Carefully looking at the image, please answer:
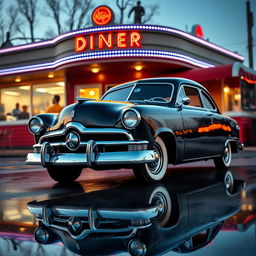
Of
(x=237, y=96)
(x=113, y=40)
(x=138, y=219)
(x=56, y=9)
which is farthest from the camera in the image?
(x=56, y=9)

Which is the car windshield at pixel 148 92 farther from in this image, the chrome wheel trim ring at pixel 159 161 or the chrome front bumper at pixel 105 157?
the chrome front bumper at pixel 105 157

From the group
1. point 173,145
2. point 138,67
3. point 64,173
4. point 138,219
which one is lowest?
point 138,219

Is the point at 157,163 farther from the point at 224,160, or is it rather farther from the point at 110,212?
the point at 224,160

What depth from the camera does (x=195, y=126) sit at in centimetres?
620

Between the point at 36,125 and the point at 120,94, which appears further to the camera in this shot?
the point at 120,94

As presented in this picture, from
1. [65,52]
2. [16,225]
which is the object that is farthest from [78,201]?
[65,52]

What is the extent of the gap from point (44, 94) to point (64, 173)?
49.2 feet

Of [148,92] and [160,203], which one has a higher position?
[148,92]

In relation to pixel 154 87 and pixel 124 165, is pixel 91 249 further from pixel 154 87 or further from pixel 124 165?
pixel 154 87

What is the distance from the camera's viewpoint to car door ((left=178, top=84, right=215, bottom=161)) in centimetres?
592

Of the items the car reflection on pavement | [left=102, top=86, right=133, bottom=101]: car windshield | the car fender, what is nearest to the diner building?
[left=102, top=86, right=133, bottom=101]: car windshield

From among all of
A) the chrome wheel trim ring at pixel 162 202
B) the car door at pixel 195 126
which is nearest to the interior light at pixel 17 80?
the car door at pixel 195 126

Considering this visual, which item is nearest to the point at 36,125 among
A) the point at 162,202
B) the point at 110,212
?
the point at 162,202

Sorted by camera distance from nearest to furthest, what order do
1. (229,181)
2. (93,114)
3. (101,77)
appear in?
(93,114) → (229,181) → (101,77)
